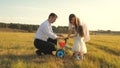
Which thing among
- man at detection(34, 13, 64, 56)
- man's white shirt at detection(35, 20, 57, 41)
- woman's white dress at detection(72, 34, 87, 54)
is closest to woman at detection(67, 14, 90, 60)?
A: woman's white dress at detection(72, 34, 87, 54)

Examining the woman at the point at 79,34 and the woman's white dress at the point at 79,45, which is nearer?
the woman at the point at 79,34

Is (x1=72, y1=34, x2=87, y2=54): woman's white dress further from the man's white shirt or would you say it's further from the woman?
the man's white shirt

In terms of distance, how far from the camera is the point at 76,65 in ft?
24.8

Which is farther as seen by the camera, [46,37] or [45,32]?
[46,37]

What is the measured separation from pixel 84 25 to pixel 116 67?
2203mm

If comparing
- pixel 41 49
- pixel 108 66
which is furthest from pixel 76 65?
pixel 41 49

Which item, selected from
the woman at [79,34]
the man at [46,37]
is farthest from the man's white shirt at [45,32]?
the woman at [79,34]

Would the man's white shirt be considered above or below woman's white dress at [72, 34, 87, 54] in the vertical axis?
above

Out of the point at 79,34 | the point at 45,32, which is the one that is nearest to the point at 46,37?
the point at 45,32

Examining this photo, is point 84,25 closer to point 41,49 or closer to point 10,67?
point 41,49

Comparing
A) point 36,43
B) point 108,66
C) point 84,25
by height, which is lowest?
point 108,66

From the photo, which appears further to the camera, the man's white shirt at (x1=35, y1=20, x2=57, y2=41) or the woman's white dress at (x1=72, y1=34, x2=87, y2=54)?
the woman's white dress at (x1=72, y1=34, x2=87, y2=54)

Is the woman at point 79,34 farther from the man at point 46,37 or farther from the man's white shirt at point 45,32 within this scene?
the man's white shirt at point 45,32

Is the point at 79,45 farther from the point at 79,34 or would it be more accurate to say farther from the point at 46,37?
the point at 46,37
